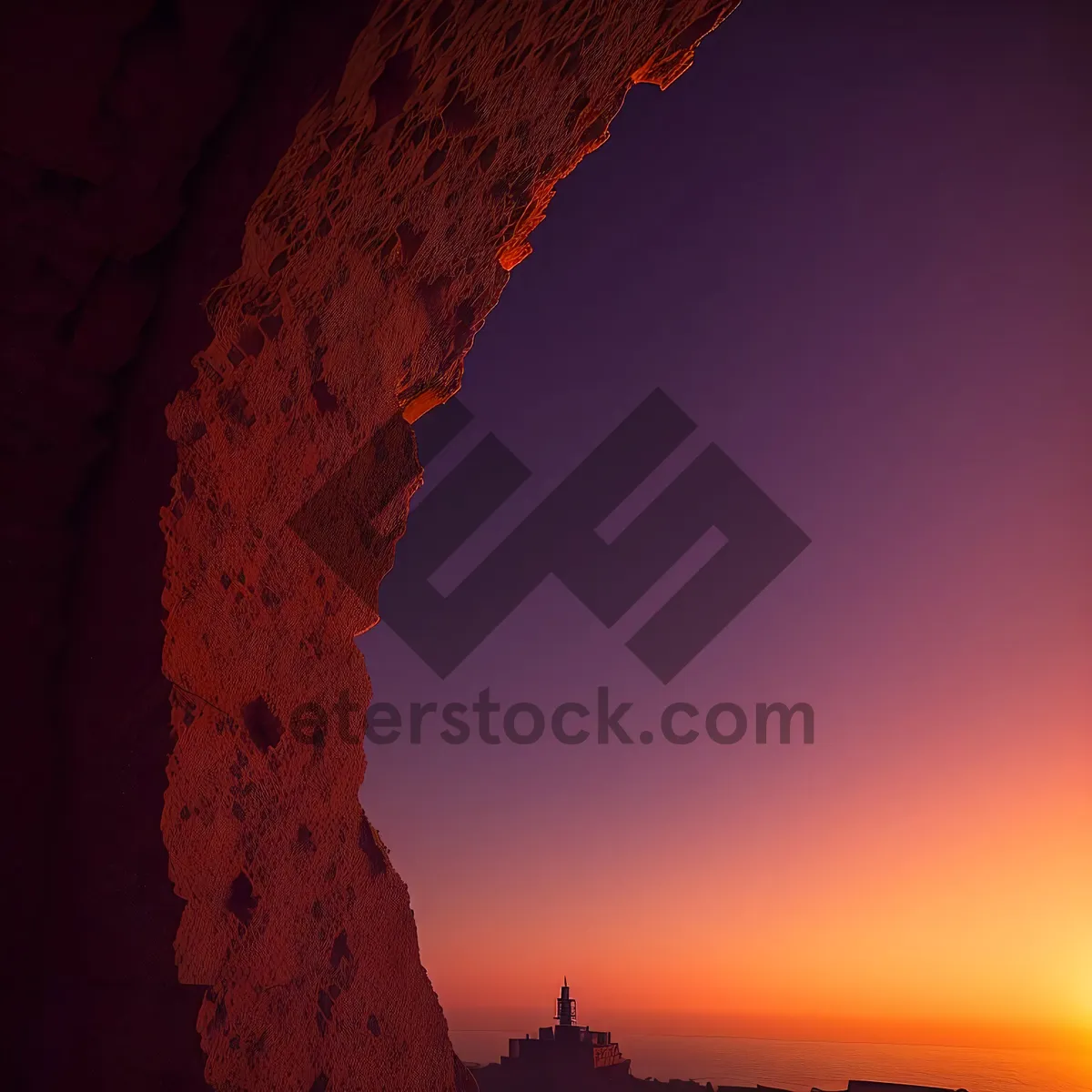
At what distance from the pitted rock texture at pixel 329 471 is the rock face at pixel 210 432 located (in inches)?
0.5

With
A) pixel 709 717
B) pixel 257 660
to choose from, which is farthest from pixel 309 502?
pixel 709 717

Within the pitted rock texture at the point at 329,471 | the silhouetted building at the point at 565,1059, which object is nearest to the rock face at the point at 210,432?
the pitted rock texture at the point at 329,471

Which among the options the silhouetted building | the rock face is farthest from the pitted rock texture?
the silhouetted building

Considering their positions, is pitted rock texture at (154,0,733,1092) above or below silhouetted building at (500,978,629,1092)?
above

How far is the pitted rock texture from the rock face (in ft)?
0.04

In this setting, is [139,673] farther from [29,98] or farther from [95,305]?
[29,98]

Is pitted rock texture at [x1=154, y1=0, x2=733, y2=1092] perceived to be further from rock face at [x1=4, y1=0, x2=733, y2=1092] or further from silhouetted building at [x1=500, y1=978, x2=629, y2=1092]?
silhouetted building at [x1=500, y1=978, x2=629, y2=1092]

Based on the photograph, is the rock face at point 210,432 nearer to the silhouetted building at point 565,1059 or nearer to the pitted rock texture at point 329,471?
the pitted rock texture at point 329,471

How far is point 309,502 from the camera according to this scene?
10.7ft

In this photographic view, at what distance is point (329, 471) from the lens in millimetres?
3369

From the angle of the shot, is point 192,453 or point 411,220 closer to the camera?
point 192,453

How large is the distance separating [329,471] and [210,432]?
766mm

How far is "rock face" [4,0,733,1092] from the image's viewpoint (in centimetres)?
217

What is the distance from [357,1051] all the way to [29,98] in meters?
3.12
